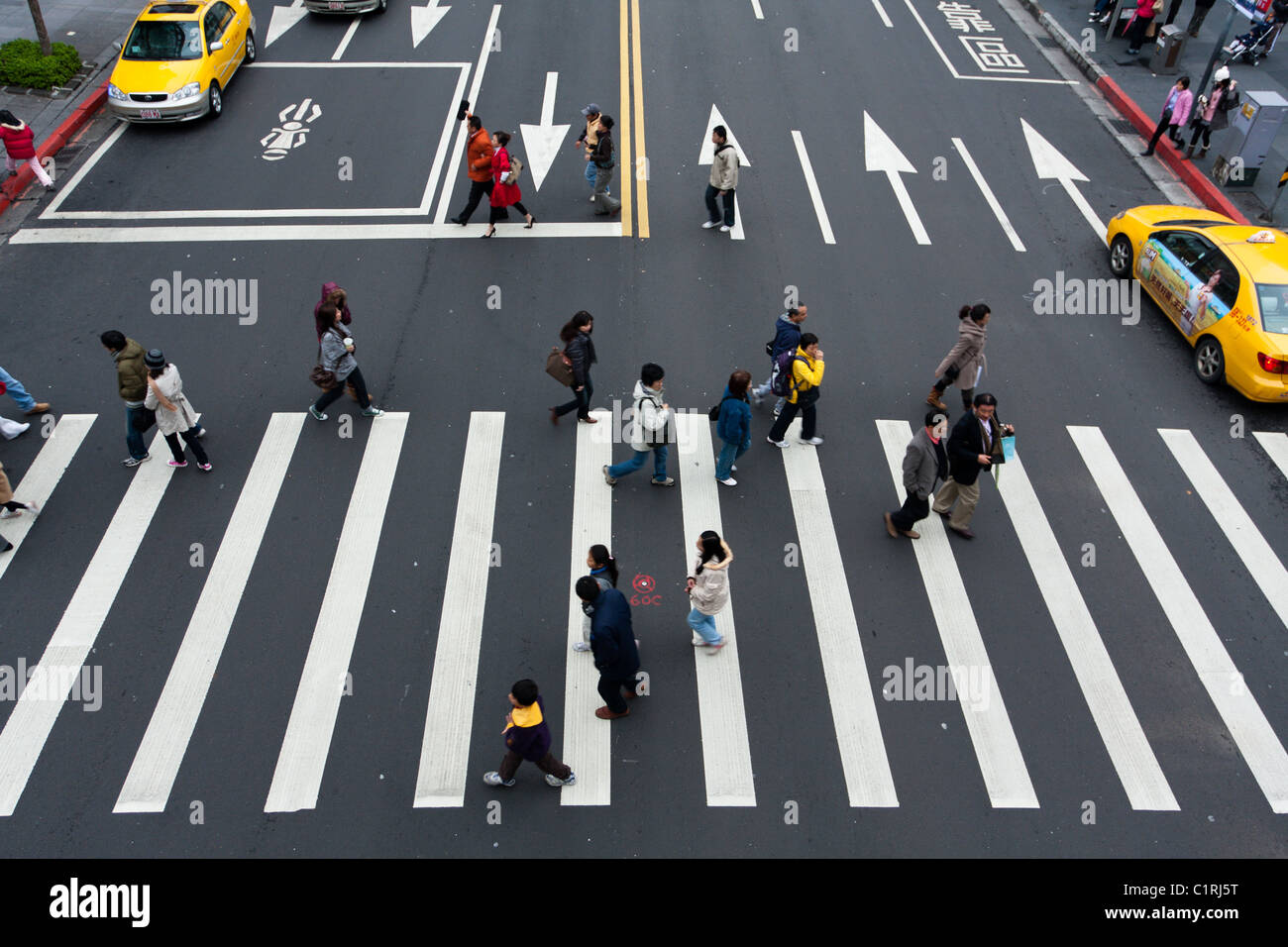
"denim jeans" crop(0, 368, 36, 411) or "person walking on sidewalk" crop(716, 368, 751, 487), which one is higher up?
"person walking on sidewalk" crop(716, 368, 751, 487)

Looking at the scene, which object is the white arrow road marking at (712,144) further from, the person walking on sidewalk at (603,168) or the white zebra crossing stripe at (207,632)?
the white zebra crossing stripe at (207,632)

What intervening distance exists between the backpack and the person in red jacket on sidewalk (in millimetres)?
12591

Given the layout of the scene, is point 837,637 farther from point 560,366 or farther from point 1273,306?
point 1273,306

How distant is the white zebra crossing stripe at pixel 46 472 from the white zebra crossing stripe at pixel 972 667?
9804 mm

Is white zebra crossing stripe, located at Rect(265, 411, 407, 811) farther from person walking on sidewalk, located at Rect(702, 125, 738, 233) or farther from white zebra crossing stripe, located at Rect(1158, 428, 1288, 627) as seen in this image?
white zebra crossing stripe, located at Rect(1158, 428, 1288, 627)

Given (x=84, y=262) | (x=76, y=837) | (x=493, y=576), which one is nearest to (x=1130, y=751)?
(x=493, y=576)

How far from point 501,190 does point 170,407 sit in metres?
6.11

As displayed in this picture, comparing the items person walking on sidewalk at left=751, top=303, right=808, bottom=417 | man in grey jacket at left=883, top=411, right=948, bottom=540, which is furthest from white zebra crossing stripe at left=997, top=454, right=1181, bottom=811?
person walking on sidewalk at left=751, top=303, right=808, bottom=417

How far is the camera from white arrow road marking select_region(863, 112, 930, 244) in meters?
14.8

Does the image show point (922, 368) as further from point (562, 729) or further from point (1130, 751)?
point (562, 729)

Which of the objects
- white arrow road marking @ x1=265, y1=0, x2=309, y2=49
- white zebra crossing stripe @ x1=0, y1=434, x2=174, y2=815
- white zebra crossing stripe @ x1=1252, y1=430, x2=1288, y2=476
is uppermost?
white arrow road marking @ x1=265, y1=0, x2=309, y2=49

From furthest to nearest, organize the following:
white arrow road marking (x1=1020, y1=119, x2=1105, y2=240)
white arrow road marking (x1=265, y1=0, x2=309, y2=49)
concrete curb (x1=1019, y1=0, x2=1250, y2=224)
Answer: white arrow road marking (x1=265, y1=0, x2=309, y2=49) → concrete curb (x1=1019, y1=0, x2=1250, y2=224) → white arrow road marking (x1=1020, y1=119, x2=1105, y2=240)
